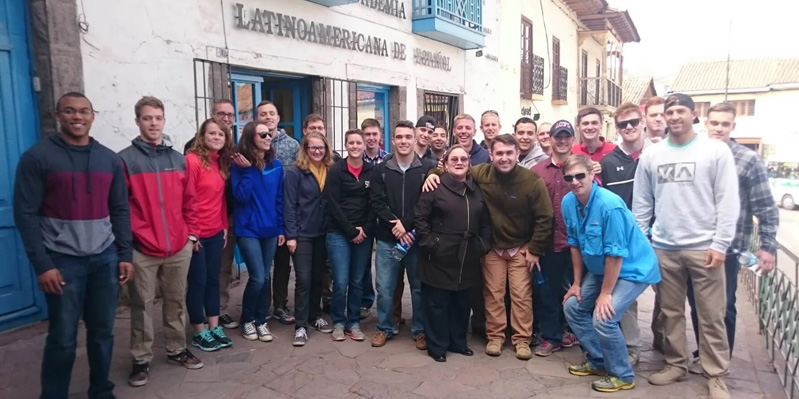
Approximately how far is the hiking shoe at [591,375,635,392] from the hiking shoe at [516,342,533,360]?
592 millimetres

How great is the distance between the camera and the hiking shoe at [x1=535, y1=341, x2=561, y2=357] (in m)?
4.29

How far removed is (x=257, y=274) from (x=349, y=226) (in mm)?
833

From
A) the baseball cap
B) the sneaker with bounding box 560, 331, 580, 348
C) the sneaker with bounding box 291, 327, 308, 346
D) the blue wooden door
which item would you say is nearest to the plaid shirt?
the baseball cap

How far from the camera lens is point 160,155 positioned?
3684mm

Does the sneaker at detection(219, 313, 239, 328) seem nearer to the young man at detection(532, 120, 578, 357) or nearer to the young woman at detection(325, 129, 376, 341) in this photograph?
the young woman at detection(325, 129, 376, 341)

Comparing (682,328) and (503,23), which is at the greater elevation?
(503,23)

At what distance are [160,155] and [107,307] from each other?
1.01 m

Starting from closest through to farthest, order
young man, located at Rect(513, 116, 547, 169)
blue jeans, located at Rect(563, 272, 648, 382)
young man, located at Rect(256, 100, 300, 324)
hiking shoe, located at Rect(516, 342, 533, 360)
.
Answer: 1. blue jeans, located at Rect(563, 272, 648, 382)
2. hiking shoe, located at Rect(516, 342, 533, 360)
3. young man, located at Rect(513, 116, 547, 169)
4. young man, located at Rect(256, 100, 300, 324)

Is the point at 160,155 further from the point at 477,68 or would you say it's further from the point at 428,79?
the point at 477,68

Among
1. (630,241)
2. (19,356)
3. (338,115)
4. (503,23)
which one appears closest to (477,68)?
(503,23)

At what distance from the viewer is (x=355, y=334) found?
4.59 metres

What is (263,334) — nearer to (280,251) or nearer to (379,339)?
(280,251)

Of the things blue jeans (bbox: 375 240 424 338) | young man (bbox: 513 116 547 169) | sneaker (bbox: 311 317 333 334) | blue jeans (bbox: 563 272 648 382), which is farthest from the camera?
sneaker (bbox: 311 317 333 334)

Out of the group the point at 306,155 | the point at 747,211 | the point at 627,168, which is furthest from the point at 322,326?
the point at 747,211
